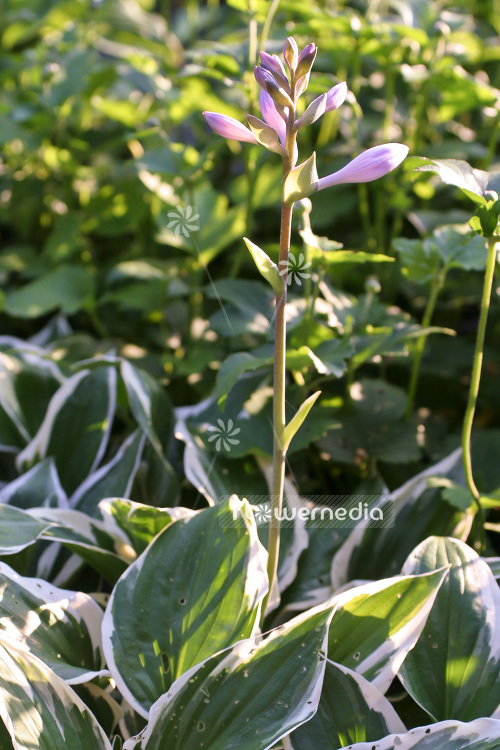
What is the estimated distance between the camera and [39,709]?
26.8 inches

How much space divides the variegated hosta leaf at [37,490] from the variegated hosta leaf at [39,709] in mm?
338

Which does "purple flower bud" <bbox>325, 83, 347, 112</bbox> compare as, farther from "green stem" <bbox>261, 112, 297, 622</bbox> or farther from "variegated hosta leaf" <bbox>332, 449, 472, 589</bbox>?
"variegated hosta leaf" <bbox>332, 449, 472, 589</bbox>

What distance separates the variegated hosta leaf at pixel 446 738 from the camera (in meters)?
0.64

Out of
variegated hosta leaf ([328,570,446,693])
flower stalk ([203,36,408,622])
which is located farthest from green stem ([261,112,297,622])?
variegated hosta leaf ([328,570,446,693])

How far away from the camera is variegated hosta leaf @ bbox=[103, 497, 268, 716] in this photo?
73 centimetres

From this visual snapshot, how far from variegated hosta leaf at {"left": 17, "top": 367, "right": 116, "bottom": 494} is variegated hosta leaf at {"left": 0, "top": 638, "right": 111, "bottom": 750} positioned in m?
0.43

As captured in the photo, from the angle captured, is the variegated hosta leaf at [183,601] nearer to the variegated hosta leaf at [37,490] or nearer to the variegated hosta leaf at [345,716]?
the variegated hosta leaf at [345,716]

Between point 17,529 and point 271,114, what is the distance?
1.85ft

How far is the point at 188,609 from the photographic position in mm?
758

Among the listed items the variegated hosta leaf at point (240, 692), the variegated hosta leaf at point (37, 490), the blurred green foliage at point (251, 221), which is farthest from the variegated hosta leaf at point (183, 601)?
the variegated hosta leaf at point (37, 490)

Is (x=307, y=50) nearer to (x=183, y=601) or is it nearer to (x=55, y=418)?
(x=183, y=601)

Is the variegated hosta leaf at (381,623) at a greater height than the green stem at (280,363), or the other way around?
the green stem at (280,363)

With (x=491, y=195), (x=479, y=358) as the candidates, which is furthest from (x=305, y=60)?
(x=479, y=358)

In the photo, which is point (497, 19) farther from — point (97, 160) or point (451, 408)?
point (97, 160)
